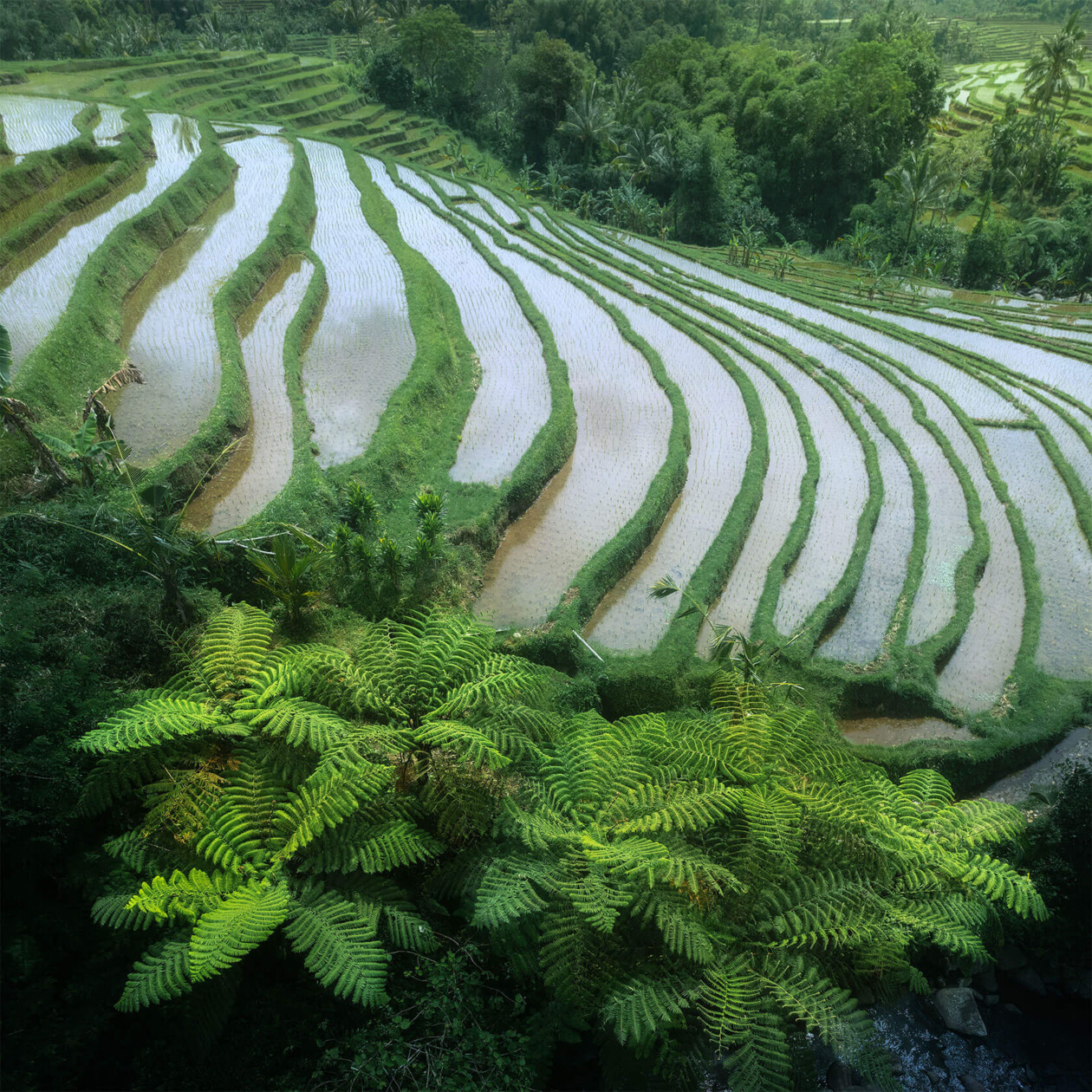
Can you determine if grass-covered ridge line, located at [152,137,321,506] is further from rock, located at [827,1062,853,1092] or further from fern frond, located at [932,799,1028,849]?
rock, located at [827,1062,853,1092]

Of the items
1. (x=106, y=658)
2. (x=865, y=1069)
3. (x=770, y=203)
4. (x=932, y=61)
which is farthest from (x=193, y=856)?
(x=932, y=61)

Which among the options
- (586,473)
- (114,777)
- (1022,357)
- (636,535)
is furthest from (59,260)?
(1022,357)

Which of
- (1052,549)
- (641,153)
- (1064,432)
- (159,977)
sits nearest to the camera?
(159,977)

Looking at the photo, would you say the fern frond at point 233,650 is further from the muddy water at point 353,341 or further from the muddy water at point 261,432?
the muddy water at point 353,341

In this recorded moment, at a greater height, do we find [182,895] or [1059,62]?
[1059,62]

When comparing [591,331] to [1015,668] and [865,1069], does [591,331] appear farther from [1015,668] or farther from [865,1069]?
[865,1069]

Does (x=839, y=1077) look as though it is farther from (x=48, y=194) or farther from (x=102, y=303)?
(x=48, y=194)
